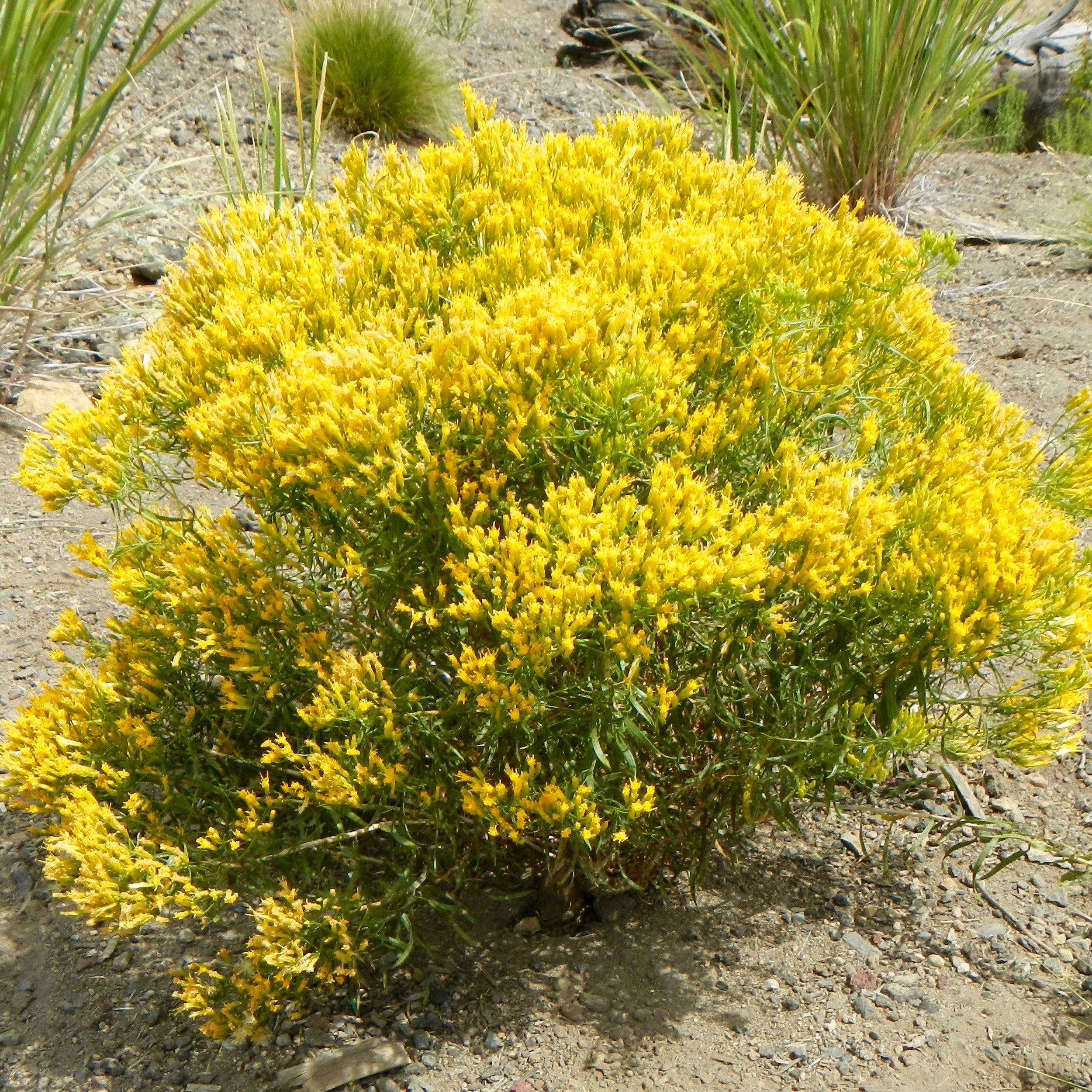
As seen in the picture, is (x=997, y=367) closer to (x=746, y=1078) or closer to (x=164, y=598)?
(x=746, y=1078)

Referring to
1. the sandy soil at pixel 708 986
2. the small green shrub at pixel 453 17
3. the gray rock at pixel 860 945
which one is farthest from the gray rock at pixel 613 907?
the small green shrub at pixel 453 17

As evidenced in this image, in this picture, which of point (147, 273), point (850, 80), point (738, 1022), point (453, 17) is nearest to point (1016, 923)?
point (738, 1022)

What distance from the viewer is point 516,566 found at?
2.06 meters

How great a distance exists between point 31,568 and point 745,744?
270 centimetres

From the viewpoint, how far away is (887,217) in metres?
6.40

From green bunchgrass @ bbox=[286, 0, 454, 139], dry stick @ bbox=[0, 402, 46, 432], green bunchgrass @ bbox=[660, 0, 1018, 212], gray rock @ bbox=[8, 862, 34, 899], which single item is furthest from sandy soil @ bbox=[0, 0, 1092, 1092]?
green bunchgrass @ bbox=[286, 0, 454, 139]

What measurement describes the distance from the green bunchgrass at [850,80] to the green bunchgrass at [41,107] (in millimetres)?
2790

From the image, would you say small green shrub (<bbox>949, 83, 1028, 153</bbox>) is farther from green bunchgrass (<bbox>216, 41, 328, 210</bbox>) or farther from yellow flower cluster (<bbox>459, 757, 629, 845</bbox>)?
yellow flower cluster (<bbox>459, 757, 629, 845</bbox>)

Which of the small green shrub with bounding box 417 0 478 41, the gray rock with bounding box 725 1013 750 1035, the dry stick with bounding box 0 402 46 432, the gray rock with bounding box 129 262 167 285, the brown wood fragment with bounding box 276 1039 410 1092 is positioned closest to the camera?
the brown wood fragment with bounding box 276 1039 410 1092

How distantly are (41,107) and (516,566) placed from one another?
9.61 feet

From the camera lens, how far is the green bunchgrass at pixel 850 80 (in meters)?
5.72

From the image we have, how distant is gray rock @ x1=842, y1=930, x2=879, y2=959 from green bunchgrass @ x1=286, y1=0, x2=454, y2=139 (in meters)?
6.36

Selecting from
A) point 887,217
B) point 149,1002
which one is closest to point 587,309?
point 149,1002

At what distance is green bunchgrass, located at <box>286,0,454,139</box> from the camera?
25.6ft
